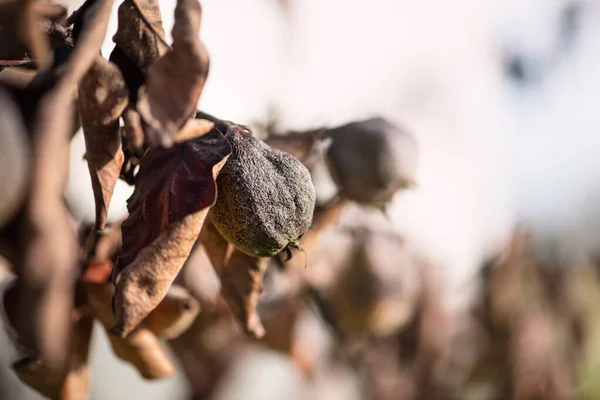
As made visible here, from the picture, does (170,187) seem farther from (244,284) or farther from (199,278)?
(199,278)

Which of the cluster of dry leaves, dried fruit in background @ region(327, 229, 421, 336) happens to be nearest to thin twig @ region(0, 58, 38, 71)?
the cluster of dry leaves

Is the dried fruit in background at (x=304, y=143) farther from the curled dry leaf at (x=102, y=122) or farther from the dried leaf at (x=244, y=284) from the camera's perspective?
the curled dry leaf at (x=102, y=122)

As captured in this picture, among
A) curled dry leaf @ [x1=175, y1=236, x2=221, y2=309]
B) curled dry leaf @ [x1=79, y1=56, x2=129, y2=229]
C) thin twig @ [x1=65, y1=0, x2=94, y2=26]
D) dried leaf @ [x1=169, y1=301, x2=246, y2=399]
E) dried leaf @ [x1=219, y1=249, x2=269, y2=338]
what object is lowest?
dried leaf @ [x1=169, y1=301, x2=246, y2=399]

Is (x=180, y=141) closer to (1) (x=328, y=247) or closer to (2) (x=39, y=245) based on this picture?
(2) (x=39, y=245)

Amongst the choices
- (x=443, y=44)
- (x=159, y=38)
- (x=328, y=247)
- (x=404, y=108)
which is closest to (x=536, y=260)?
(x=404, y=108)

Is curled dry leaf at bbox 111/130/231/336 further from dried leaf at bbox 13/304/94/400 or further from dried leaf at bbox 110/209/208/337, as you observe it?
dried leaf at bbox 13/304/94/400
